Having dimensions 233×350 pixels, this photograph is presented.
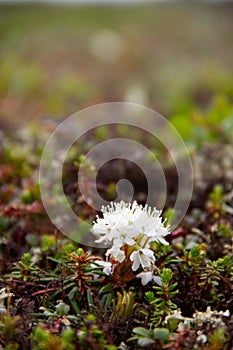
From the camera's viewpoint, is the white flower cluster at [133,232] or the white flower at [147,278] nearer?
the white flower cluster at [133,232]

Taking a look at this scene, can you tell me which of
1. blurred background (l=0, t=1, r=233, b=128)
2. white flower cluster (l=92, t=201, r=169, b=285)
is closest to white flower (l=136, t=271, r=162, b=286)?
white flower cluster (l=92, t=201, r=169, b=285)

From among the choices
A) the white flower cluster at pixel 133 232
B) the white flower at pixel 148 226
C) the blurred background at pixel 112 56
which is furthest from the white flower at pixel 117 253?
the blurred background at pixel 112 56

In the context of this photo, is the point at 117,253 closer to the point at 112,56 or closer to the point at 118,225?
the point at 118,225

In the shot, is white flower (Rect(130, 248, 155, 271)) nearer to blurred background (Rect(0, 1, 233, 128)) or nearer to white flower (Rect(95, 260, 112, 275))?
white flower (Rect(95, 260, 112, 275))

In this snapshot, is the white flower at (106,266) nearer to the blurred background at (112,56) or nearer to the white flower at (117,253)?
the white flower at (117,253)

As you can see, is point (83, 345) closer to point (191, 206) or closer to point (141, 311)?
point (141, 311)
